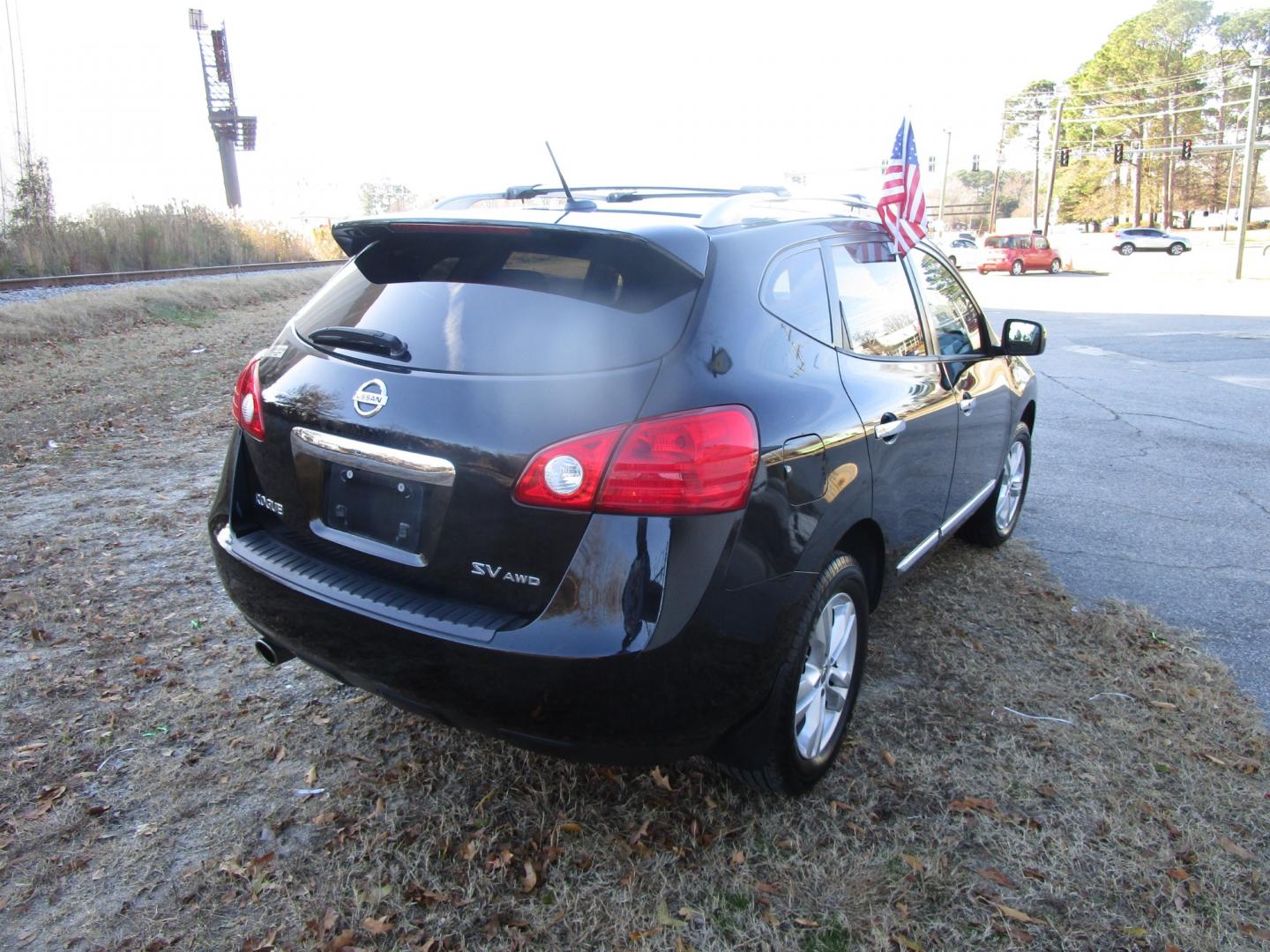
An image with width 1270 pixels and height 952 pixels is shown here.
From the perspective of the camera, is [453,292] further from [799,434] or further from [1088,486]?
[1088,486]

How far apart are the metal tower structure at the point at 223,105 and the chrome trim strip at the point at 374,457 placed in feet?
131

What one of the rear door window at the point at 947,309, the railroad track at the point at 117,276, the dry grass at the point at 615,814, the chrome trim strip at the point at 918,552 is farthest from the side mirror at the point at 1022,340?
the railroad track at the point at 117,276

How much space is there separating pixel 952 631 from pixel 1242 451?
16.3ft

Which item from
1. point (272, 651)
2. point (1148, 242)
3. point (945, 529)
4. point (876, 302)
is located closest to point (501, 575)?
point (272, 651)

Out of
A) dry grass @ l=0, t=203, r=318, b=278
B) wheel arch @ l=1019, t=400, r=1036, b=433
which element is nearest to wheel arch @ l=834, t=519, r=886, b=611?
wheel arch @ l=1019, t=400, r=1036, b=433

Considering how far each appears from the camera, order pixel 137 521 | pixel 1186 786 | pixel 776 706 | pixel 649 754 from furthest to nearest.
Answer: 1. pixel 137 521
2. pixel 1186 786
3. pixel 776 706
4. pixel 649 754

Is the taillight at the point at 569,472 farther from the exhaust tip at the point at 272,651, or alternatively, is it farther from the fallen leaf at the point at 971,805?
the fallen leaf at the point at 971,805

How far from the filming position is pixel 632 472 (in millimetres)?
2131

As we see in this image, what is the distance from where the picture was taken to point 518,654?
2141 millimetres

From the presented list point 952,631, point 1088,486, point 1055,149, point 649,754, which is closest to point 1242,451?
point 1088,486

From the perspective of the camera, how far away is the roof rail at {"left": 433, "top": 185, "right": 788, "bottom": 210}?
10.8 feet

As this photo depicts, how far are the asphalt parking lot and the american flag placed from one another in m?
2.00

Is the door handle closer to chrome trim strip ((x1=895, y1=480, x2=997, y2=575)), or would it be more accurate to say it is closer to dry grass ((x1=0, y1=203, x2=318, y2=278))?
chrome trim strip ((x1=895, y1=480, x2=997, y2=575))

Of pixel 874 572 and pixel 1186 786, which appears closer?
pixel 1186 786
